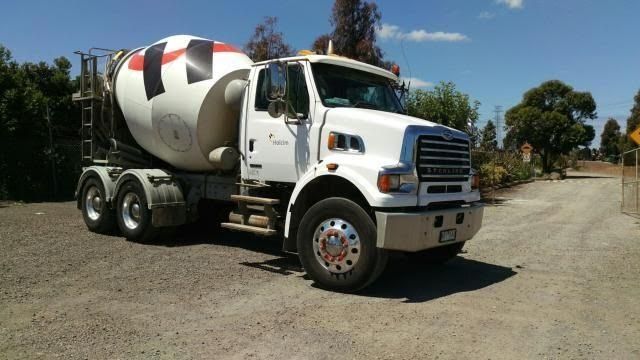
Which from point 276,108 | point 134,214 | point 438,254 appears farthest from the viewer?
point 134,214

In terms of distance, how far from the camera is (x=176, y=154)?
375 inches

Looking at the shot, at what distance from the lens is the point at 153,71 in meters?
9.61

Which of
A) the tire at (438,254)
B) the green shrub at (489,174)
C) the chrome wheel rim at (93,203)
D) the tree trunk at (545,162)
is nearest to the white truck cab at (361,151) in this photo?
the tire at (438,254)

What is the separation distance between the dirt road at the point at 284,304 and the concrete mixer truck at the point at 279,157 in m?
0.58

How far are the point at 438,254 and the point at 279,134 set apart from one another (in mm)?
3018

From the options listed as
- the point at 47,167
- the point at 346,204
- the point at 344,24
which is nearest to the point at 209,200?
the point at 346,204

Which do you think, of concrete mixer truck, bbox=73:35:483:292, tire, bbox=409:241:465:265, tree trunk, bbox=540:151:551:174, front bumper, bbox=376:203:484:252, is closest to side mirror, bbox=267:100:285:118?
concrete mixer truck, bbox=73:35:483:292

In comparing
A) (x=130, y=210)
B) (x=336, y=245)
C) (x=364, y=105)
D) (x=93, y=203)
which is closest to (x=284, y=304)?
(x=336, y=245)

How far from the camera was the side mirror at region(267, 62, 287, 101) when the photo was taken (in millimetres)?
7410

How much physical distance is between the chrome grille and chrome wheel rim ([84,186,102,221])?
6818 mm

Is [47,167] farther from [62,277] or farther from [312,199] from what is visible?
[312,199]

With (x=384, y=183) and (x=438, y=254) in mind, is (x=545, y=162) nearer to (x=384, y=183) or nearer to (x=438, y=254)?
(x=438, y=254)

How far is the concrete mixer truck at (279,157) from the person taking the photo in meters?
6.50

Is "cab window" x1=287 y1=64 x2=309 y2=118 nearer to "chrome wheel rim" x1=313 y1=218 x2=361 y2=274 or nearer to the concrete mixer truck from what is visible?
the concrete mixer truck
